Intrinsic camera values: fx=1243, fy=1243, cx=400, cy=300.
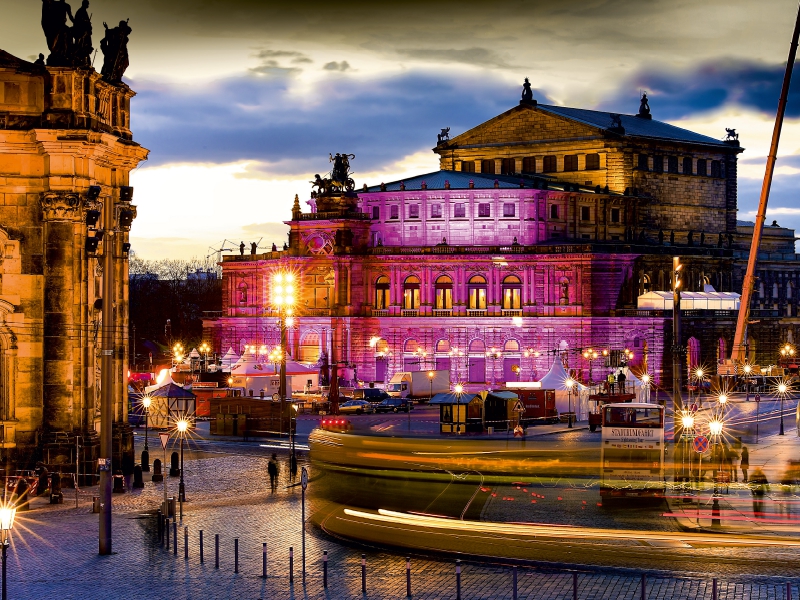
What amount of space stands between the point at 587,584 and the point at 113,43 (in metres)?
31.7

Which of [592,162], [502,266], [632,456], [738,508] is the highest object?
[592,162]

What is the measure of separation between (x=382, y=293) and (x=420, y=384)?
874 inches

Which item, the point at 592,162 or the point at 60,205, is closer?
the point at 60,205

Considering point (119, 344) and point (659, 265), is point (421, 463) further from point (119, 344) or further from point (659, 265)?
point (659, 265)

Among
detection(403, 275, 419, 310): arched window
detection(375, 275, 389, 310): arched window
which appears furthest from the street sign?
detection(375, 275, 389, 310): arched window

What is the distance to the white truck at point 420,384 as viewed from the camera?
101 metres

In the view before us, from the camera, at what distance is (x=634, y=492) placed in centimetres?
4200

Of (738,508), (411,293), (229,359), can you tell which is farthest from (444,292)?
(738,508)

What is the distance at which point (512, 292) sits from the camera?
120m

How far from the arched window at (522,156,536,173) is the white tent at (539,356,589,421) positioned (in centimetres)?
5356

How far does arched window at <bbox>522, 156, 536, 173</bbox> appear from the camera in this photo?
136 meters

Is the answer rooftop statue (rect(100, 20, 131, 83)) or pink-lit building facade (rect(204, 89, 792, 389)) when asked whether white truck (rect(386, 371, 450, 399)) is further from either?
rooftop statue (rect(100, 20, 131, 83))

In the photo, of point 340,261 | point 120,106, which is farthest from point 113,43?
point 340,261

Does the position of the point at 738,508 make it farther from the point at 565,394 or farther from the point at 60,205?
the point at 565,394
